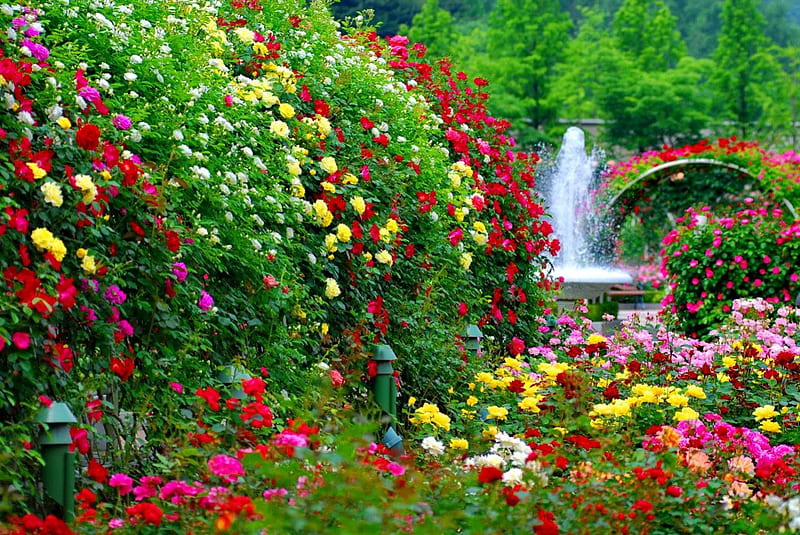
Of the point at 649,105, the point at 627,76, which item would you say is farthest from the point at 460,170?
the point at 627,76

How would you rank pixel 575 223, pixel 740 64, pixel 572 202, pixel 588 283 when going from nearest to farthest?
pixel 588 283 → pixel 575 223 → pixel 572 202 → pixel 740 64

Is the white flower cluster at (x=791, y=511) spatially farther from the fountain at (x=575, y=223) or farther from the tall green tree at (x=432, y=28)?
A: the tall green tree at (x=432, y=28)

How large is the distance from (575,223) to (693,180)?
7.29 ft

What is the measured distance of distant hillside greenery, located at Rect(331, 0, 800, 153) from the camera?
30.6 m

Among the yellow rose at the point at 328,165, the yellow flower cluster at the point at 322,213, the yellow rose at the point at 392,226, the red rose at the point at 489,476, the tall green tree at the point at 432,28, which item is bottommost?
the red rose at the point at 489,476

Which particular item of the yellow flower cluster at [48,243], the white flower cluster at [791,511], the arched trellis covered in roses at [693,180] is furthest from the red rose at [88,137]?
the arched trellis covered in roses at [693,180]

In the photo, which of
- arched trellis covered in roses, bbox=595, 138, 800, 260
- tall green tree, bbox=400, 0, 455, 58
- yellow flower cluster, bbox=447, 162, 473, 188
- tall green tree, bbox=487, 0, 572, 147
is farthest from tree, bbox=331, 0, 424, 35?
yellow flower cluster, bbox=447, 162, 473, 188

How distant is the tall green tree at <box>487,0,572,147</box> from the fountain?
863 centimetres

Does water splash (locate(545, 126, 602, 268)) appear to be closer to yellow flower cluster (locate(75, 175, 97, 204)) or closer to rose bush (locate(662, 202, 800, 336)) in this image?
rose bush (locate(662, 202, 800, 336))

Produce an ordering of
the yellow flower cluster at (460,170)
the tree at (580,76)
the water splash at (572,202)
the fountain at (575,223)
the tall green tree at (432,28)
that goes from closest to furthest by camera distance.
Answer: the yellow flower cluster at (460,170) < the fountain at (575,223) < the water splash at (572,202) < the tree at (580,76) < the tall green tree at (432,28)

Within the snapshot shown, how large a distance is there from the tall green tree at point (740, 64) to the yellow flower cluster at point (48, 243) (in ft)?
101

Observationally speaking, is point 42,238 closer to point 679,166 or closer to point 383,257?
point 383,257

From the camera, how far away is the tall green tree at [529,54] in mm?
30828

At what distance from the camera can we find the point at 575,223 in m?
17.3
